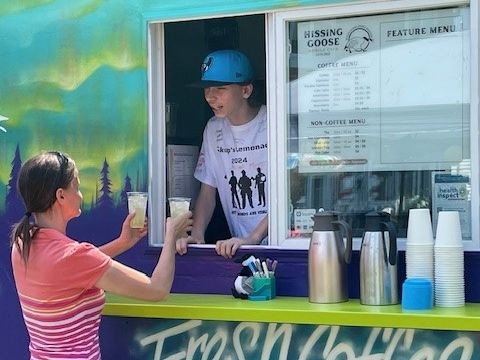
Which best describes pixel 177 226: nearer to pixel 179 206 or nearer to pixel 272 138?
pixel 179 206

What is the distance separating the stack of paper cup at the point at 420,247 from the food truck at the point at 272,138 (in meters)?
0.13

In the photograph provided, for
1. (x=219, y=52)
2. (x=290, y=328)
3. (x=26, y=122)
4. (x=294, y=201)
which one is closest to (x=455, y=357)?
(x=290, y=328)

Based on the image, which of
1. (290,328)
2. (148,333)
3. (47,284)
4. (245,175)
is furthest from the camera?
(245,175)

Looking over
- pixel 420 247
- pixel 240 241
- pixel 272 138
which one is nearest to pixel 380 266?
pixel 420 247

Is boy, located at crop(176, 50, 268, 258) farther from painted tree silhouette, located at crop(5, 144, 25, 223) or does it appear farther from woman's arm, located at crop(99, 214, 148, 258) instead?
painted tree silhouette, located at crop(5, 144, 25, 223)

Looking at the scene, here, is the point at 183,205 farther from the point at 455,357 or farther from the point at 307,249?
the point at 455,357

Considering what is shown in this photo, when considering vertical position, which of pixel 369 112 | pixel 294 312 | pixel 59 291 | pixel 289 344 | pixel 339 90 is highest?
pixel 339 90

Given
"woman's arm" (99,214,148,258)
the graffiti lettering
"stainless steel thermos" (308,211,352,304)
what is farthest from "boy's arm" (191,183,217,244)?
"stainless steel thermos" (308,211,352,304)

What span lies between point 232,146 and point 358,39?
82 centimetres

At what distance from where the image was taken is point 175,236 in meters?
3.68

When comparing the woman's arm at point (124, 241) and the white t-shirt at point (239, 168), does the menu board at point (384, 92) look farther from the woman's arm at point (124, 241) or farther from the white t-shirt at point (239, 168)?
the woman's arm at point (124, 241)

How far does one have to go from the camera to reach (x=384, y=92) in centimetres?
382

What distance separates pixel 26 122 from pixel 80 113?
1.06 ft

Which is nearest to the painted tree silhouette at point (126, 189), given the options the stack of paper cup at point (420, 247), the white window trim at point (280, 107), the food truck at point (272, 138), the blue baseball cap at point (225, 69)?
the food truck at point (272, 138)
